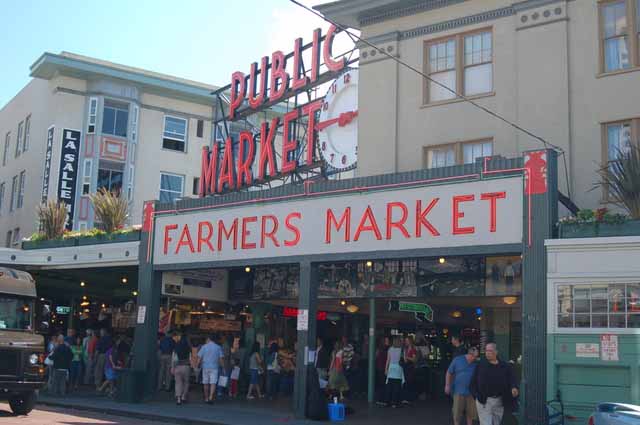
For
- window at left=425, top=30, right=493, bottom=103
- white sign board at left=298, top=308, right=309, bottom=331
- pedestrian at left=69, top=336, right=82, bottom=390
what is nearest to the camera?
white sign board at left=298, top=308, right=309, bottom=331

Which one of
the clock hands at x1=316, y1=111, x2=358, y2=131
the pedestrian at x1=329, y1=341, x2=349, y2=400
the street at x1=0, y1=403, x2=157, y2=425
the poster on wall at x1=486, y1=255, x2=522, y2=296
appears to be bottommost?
the street at x1=0, y1=403, x2=157, y2=425

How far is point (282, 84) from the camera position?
28.4 m

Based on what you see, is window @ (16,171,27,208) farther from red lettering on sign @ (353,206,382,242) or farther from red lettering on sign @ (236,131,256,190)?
red lettering on sign @ (353,206,382,242)

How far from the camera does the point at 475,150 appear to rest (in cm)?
2123

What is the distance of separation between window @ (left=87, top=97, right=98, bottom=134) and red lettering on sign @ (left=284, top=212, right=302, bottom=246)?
69.8 feet

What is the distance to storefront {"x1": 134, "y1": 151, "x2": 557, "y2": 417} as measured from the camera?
54.6 ft

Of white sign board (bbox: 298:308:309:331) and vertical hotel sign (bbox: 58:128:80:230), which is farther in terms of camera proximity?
vertical hotel sign (bbox: 58:128:80:230)

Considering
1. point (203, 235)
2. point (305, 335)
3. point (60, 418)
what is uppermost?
point (203, 235)

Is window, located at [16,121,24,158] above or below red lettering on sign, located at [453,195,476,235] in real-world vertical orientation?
above

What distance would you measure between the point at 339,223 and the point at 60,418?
7.64 metres

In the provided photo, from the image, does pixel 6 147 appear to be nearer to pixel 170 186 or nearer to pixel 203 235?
pixel 170 186

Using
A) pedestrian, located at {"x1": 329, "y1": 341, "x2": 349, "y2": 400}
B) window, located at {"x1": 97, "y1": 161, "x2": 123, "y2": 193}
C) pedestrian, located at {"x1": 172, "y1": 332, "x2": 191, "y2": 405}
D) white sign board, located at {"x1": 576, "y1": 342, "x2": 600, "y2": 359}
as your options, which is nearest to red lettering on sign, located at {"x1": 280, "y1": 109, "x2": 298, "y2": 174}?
pedestrian, located at {"x1": 329, "y1": 341, "x2": 349, "y2": 400}

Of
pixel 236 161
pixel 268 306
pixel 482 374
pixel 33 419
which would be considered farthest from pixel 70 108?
pixel 482 374

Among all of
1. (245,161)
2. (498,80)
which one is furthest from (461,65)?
(245,161)
